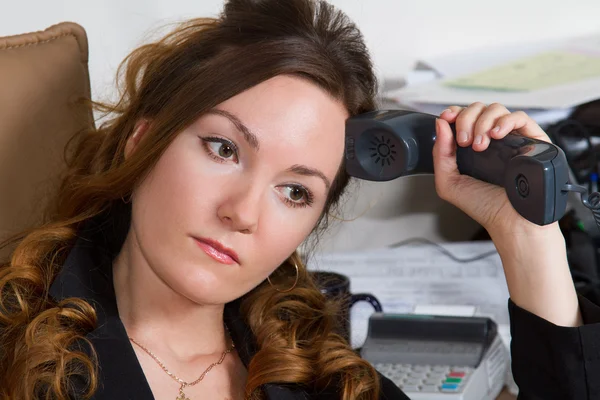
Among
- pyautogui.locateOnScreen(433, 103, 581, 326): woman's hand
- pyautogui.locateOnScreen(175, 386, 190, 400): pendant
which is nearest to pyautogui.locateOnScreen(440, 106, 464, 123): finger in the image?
pyautogui.locateOnScreen(433, 103, 581, 326): woman's hand

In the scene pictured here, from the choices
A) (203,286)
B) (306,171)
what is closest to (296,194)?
(306,171)

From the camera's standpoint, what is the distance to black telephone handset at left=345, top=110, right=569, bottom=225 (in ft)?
3.31

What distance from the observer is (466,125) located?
113cm

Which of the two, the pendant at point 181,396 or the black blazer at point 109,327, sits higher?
the black blazer at point 109,327

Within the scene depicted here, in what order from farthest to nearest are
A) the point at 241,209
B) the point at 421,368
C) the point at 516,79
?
the point at 516,79 < the point at 421,368 < the point at 241,209

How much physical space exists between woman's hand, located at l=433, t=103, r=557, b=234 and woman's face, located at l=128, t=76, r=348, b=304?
0.15 m

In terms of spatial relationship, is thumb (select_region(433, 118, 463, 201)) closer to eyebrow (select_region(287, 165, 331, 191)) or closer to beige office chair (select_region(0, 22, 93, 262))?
eyebrow (select_region(287, 165, 331, 191))

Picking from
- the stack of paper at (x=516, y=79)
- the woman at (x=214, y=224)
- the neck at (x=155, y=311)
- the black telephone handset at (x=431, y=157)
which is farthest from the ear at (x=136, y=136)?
the stack of paper at (x=516, y=79)

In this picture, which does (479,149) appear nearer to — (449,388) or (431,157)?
(431,157)

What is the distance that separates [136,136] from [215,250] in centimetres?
20

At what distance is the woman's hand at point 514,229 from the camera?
44.3 inches

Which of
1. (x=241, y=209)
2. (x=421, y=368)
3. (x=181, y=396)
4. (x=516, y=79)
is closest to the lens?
(x=241, y=209)

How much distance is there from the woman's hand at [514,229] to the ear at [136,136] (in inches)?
14.2

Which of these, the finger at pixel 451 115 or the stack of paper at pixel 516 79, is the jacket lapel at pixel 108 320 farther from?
the stack of paper at pixel 516 79
